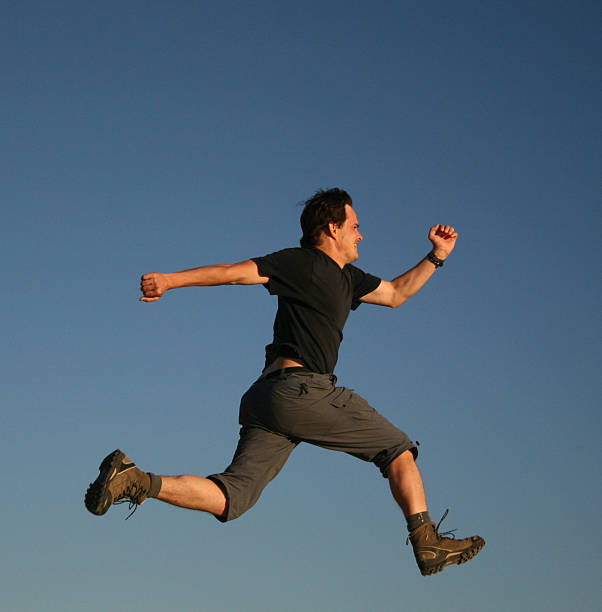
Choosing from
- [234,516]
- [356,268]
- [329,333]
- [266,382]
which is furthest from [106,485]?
[356,268]

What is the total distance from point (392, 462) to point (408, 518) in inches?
17.8

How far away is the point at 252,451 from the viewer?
7.08 m

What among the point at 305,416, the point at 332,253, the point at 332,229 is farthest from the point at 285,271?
the point at 305,416

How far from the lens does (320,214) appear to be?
25.6ft

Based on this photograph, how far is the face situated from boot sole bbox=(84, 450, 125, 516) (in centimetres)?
263

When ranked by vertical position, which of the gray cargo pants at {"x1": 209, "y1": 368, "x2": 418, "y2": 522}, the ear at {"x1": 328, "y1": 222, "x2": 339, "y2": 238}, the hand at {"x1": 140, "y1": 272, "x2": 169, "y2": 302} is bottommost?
the gray cargo pants at {"x1": 209, "y1": 368, "x2": 418, "y2": 522}

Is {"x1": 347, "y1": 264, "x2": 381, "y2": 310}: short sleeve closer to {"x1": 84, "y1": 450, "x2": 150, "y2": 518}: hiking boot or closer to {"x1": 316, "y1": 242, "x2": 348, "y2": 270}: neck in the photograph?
{"x1": 316, "y1": 242, "x2": 348, "y2": 270}: neck

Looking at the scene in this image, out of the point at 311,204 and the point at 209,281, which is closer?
the point at 209,281

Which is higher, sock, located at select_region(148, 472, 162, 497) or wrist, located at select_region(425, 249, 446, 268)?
wrist, located at select_region(425, 249, 446, 268)

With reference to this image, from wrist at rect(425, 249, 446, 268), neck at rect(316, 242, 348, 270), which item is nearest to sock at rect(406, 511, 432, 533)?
neck at rect(316, 242, 348, 270)

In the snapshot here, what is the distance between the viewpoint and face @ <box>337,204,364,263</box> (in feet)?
25.3

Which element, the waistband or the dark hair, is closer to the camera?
the waistband

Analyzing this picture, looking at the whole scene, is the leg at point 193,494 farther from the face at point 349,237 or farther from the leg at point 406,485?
the face at point 349,237

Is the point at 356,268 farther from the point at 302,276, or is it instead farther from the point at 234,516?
the point at 234,516
